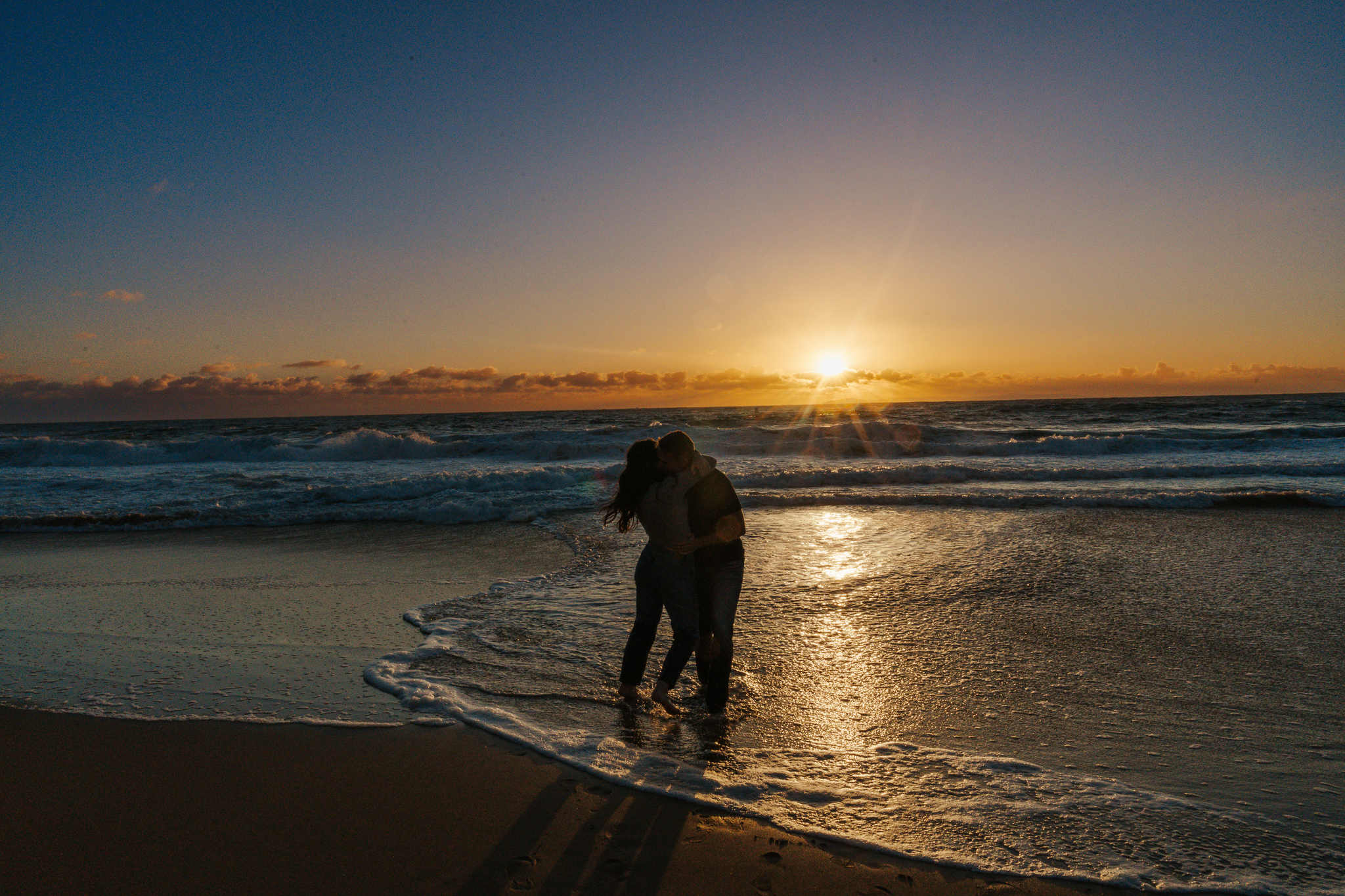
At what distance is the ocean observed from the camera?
3119mm

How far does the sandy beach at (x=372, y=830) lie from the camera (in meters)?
2.63

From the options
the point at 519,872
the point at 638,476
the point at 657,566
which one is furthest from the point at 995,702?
the point at 519,872

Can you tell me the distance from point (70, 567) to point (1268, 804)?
11.4 metres

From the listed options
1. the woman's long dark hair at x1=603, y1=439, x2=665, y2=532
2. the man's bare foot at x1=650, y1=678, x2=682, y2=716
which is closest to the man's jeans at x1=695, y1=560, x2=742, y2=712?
the man's bare foot at x1=650, y1=678, x2=682, y2=716

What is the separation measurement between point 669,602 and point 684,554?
0.36m

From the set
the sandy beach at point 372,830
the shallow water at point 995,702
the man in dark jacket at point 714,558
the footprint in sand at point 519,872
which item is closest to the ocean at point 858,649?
the shallow water at point 995,702

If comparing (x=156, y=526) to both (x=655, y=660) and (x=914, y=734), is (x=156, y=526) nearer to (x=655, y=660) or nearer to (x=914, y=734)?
(x=655, y=660)

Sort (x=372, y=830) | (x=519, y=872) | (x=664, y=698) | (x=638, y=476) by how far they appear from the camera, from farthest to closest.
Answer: (x=664, y=698), (x=638, y=476), (x=372, y=830), (x=519, y=872)

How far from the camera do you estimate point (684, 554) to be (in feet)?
13.0

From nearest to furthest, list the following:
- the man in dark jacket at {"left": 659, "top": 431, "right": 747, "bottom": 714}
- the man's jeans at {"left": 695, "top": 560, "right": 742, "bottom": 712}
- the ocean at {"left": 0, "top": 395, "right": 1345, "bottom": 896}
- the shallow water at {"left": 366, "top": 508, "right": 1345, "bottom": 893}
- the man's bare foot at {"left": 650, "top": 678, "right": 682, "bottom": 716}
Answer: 1. the shallow water at {"left": 366, "top": 508, "right": 1345, "bottom": 893}
2. the ocean at {"left": 0, "top": 395, "right": 1345, "bottom": 896}
3. the man in dark jacket at {"left": 659, "top": 431, "right": 747, "bottom": 714}
4. the man's jeans at {"left": 695, "top": 560, "right": 742, "bottom": 712}
5. the man's bare foot at {"left": 650, "top": 678, "right": 682, "bottom": 716}

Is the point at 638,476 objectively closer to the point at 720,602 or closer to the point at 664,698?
the point at 720,602

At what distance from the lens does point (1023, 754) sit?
3.62 metres

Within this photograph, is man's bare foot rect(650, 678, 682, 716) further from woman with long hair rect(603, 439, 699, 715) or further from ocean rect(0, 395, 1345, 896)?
ocean rect(0, 395, 1345, 896)

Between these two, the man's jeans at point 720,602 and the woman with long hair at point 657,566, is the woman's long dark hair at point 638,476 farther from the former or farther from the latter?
the man's jeans at point 720,602
